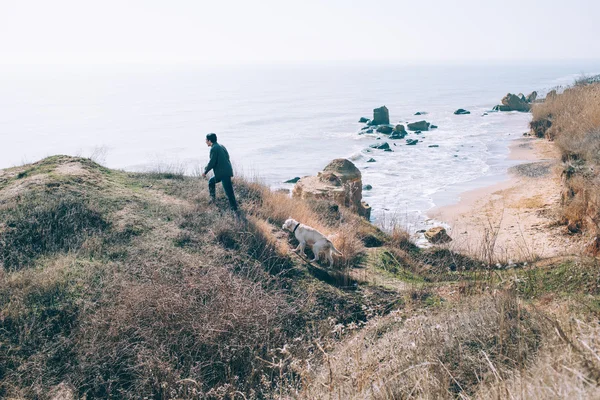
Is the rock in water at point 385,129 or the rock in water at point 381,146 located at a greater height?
the rock in water at point 385,129

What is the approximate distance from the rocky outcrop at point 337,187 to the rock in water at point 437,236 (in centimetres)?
244

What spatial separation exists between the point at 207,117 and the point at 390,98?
36.0m

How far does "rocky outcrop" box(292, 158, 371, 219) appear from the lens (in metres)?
15.3

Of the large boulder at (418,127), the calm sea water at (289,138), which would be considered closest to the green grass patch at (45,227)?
the calm sea water at (289,138)

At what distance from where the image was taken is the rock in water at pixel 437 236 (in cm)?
1534

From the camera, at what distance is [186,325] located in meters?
6.32

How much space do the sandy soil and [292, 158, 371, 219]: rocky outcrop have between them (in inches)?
149

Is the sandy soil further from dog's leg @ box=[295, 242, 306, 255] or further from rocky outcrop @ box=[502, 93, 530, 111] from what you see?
rocky outcrop @ box=[502, 93, 530, 111]

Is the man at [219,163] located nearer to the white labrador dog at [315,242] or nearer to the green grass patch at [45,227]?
the white labrador dog at [315,242]

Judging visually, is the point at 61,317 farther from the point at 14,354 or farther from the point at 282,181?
the point at 282,181

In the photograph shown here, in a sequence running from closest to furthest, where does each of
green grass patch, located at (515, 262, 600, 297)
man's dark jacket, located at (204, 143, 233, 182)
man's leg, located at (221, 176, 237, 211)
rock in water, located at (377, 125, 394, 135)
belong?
1. green grass patch, located at (515, 262, 600, 297)
2. man's dark jacket, located at (204, 143, 233, 182)
3. man's leg, located at (221, 176, 237, 211)
4. rock in water, located at (377, 125, 394, 135)

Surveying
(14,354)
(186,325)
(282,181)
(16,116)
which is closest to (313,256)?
(186,325)

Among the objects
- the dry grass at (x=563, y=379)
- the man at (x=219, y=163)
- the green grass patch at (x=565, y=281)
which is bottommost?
the green grass patch at (x=565, y=281)

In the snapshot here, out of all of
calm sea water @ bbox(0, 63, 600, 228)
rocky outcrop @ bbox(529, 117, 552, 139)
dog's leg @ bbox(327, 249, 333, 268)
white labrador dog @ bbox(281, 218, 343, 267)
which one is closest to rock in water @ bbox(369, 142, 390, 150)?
calm sea water @ bbox(0, 63, 600, 228)
